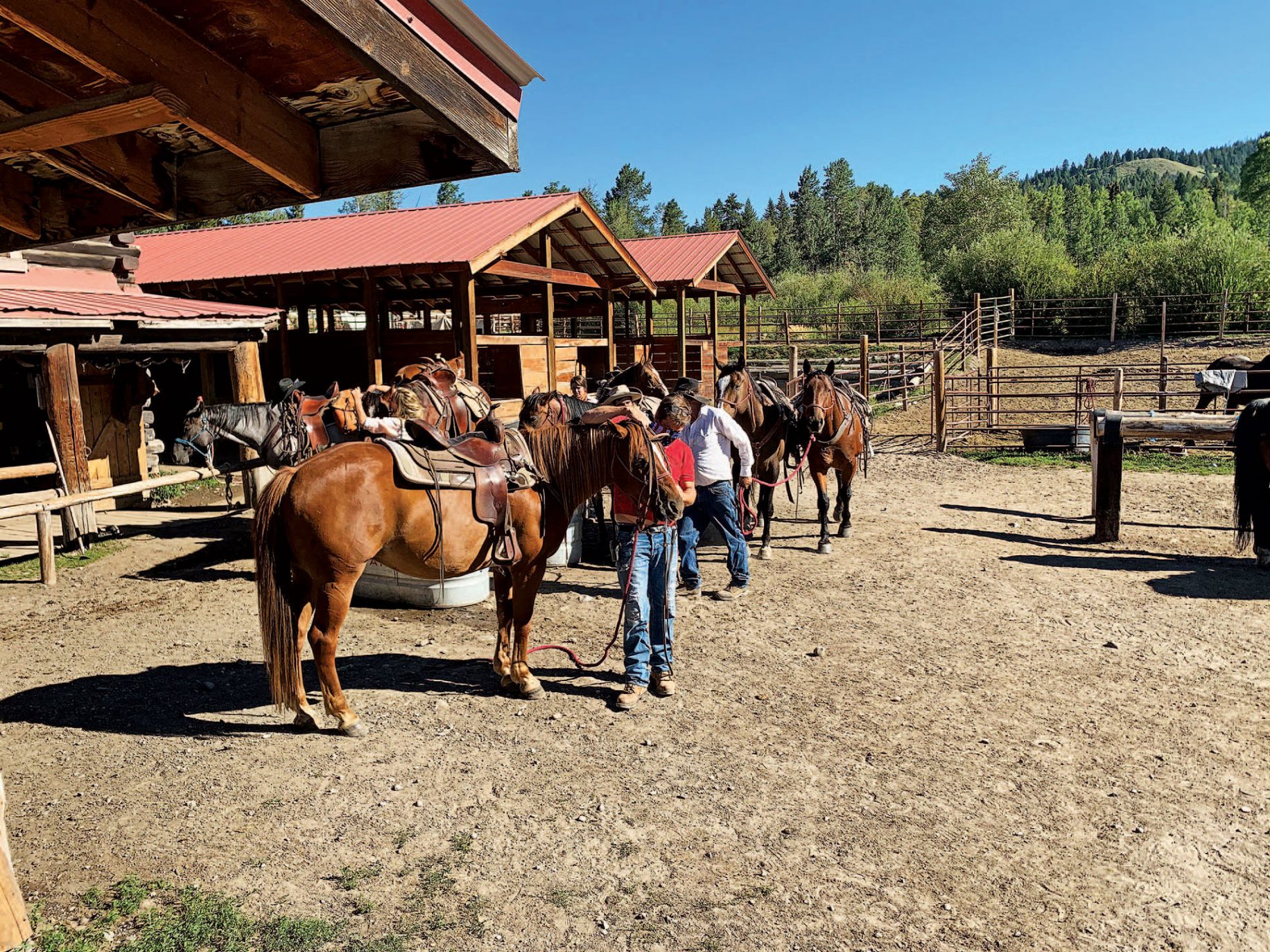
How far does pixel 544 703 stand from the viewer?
5.16 metres

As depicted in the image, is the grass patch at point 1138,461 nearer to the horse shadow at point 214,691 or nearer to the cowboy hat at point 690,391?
the cowboy hat at point 690,391

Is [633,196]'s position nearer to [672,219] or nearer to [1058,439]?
[672,219]

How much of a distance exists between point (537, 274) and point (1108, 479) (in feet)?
25.5

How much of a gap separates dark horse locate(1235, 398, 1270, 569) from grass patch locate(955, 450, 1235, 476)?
16.3 feet

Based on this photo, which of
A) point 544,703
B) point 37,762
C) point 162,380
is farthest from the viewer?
point 162,380

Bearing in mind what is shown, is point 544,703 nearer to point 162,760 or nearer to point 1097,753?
point 162,760

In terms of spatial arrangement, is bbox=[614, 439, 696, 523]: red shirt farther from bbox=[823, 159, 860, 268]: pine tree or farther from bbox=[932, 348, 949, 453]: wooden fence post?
bbox=[823, 159, 860, 268]: pine tree

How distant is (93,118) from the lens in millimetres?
2447

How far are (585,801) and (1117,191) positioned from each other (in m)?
154

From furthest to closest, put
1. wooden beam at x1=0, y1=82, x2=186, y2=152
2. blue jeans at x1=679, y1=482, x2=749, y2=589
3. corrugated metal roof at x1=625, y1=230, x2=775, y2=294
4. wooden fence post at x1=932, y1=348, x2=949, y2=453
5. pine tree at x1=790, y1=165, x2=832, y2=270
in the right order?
pine tree at x1=790, y1=165, x2=832, y2=270 < corrugated metal roof at x1=625, y1=230, x2=775, y2=294 < wooden fence post at x1=932, y1=348, x2=949, y2=453 < blue jeans at x1=679, y1=482, x2=749, y2=589 < wooden beam at x1=0, y1=82, x2=186, y2=152

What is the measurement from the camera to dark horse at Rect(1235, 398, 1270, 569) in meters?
Answer: 7.84

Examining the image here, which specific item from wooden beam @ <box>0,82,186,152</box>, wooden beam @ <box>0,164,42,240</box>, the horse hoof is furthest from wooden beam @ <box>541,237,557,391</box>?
wooden beam @ <box>0,82,186,152</box>

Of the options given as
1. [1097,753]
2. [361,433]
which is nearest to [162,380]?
[361,433]

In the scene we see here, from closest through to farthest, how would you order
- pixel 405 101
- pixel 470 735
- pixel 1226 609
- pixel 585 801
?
1. pixel 405 101
2. pixel 585 801
3. pixel 470 735
4. pixel 1226 609
